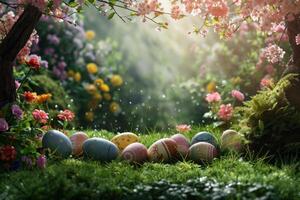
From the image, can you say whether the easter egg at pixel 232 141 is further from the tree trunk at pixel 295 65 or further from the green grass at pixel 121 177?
the tree trunk at pixel 295 65

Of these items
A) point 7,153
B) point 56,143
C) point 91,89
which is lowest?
point 7,153

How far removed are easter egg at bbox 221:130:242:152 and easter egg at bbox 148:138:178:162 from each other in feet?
2.17

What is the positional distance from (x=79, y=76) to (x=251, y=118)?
542 cm

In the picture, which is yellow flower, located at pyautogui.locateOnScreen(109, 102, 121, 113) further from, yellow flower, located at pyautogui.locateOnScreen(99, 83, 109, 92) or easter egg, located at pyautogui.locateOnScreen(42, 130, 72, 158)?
easter egg, located at pyautogui.locateOnScreen(42, 130, 72, 158)

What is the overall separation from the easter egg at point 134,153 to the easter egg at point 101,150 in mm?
121

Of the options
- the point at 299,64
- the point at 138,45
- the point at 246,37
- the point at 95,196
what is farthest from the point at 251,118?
the point at 138,45

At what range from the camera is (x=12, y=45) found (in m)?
6.86

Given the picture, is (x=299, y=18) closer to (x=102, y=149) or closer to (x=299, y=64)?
(x=299, y=64)

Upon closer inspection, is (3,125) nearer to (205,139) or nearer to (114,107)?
(205,139)

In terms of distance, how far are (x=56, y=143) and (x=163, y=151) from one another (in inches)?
48.9

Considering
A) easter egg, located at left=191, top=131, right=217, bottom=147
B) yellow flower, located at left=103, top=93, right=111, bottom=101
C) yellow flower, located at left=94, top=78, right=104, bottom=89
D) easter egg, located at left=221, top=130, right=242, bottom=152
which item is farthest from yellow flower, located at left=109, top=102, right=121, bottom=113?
easter egg, located at left=221, top=130, right=242, bottom=152

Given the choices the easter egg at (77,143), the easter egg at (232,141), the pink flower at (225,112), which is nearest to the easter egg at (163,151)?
the easter egg at (232,141)

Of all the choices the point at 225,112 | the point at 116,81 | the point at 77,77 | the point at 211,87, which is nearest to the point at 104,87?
the point at 116,81

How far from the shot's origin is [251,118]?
754 cm
